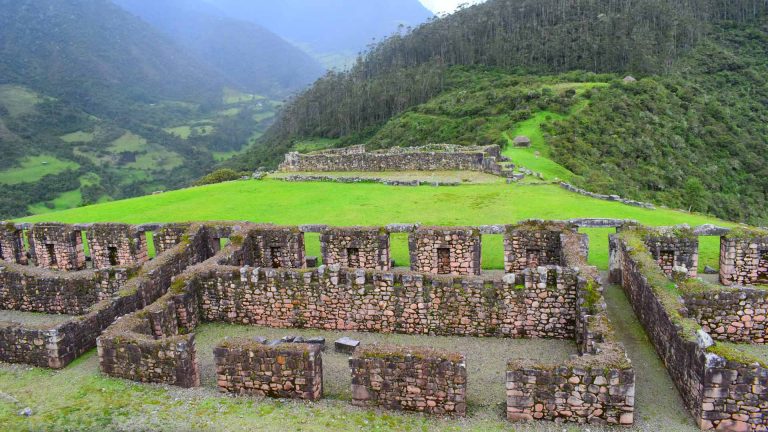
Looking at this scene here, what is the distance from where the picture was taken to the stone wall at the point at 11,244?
77.5ft

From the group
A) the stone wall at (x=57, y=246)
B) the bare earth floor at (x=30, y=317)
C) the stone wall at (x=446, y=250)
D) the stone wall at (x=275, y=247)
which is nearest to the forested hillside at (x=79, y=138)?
the stone wall at (x=57, y=246)

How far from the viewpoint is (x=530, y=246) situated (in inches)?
715

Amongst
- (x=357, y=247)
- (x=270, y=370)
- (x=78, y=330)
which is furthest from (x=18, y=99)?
(x=270, y=370)

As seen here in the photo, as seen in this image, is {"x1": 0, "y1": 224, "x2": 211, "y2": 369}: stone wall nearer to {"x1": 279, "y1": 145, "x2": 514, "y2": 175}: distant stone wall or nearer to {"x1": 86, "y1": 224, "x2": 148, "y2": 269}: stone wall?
{"x1": 86, "y1": 224, "x2": 148, "y2": 269}: stone wall

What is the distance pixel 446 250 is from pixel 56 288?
1298 centimetres

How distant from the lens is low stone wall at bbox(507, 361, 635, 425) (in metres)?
9.87

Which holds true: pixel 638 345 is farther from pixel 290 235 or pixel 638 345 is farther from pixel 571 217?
pixel 290 235

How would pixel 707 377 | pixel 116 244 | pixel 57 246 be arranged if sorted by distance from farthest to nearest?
pixel 57 246, pixel 116 244, pixel 707 377

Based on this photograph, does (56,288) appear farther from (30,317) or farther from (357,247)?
(357,247)

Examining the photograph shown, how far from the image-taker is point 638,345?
1334 centimetres

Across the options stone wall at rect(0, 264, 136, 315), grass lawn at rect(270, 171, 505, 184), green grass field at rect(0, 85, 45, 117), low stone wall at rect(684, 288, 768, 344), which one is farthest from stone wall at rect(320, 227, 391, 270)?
green grass field at rect(0, 85, 45, 117)

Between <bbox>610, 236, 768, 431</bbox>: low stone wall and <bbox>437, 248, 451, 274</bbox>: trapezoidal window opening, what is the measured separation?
22.3 ft

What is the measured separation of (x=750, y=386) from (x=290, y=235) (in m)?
14.1

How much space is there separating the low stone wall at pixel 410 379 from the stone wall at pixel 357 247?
7.64m
